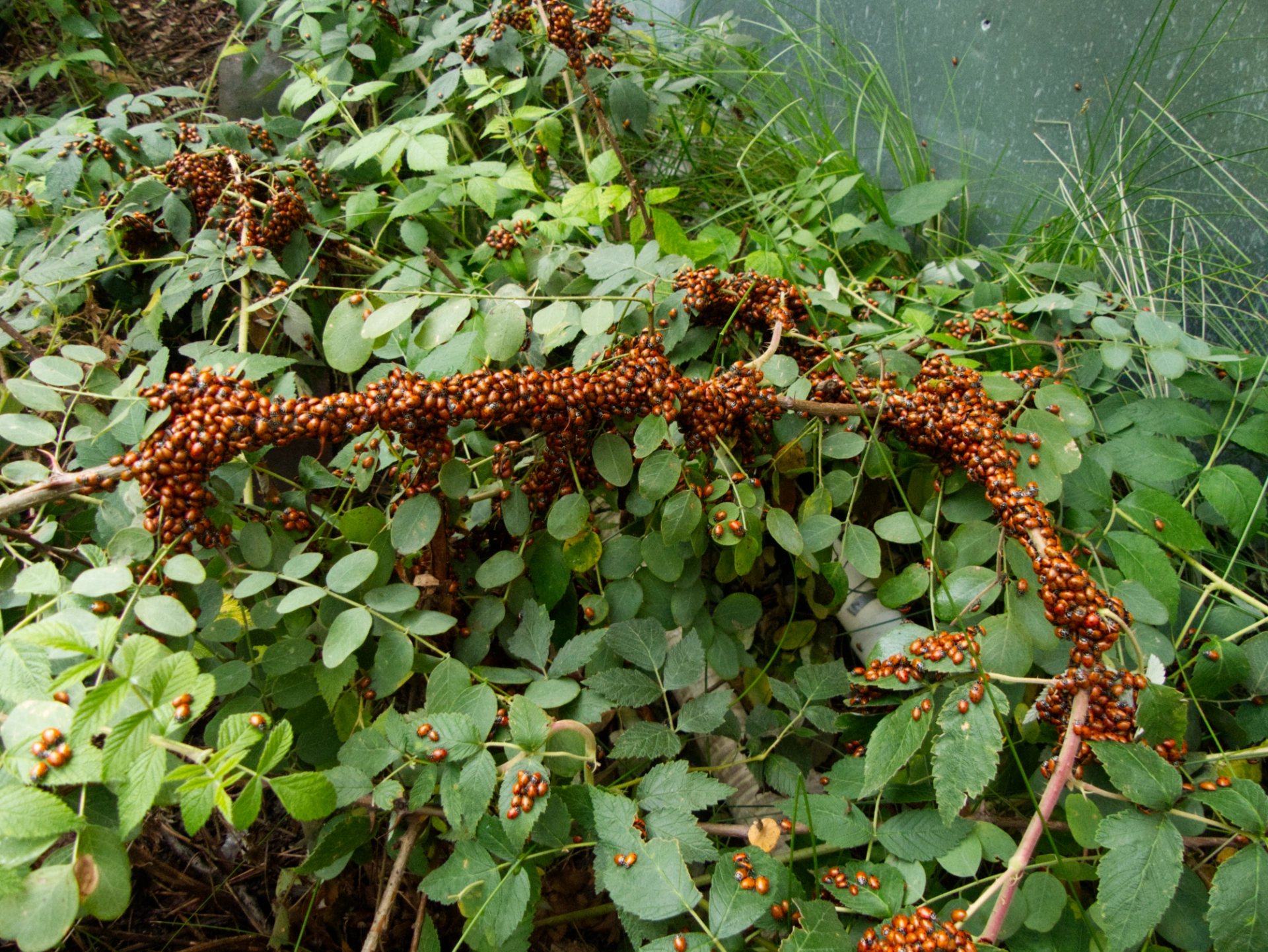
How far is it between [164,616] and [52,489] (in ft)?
0.73

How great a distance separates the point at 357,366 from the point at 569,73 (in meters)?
1.21

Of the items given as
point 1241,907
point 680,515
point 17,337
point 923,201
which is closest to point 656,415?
point 680,515

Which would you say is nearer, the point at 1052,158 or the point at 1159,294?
the point at 1159,294

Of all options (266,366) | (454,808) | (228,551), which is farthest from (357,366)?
(454,808)

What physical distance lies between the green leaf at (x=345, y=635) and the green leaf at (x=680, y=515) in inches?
14.8

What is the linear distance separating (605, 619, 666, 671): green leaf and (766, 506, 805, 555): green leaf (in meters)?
0.20

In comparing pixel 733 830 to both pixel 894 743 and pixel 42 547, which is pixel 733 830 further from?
pixel 42 547

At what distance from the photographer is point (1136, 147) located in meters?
1.53

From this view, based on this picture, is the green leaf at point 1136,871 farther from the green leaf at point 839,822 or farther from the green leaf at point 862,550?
the green leaf at point 862,550

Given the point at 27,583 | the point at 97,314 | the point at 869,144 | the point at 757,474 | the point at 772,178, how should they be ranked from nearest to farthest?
the point at 27,583 < the point at 757,474 < the point at 97,314 < the point at 772,178 < the point at 869,144

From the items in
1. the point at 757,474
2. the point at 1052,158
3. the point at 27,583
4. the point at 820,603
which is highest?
the point at 1052,158

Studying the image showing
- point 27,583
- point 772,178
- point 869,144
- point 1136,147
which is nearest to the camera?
point 27,583

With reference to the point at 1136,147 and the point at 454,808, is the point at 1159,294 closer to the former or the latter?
the point at 1136,147

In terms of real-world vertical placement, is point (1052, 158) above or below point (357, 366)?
above
